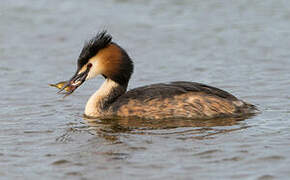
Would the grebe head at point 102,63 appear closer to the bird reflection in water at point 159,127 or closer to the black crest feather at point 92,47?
the black crest feather at point 92,47

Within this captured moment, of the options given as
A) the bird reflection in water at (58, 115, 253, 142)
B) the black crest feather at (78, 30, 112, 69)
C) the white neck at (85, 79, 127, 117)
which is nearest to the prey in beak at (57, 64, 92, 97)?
the black crest feather at (78, 30, 112, 69)

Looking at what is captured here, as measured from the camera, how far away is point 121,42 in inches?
584

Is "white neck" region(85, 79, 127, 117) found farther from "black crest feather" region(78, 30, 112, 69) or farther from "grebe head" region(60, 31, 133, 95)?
"black crest feather" region(78, 30, 112, 69)

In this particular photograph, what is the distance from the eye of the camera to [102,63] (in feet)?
30.9

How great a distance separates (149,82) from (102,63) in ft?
7.92

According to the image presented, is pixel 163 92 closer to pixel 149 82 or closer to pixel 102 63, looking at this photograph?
pixel 102 63

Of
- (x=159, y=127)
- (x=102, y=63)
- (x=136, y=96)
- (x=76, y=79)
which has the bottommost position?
(x=159, y=127)

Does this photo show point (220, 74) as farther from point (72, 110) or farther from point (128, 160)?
point (128, 160)

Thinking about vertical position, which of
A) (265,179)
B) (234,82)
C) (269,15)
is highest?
(269,15)

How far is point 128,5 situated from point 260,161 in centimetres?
1142

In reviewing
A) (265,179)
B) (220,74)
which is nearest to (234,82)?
(220,74)

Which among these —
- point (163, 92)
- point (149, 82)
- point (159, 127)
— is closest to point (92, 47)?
point (163, 92)

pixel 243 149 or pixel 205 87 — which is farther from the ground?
pixel 205 87

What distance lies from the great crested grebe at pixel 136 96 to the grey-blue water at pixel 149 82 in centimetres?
24
